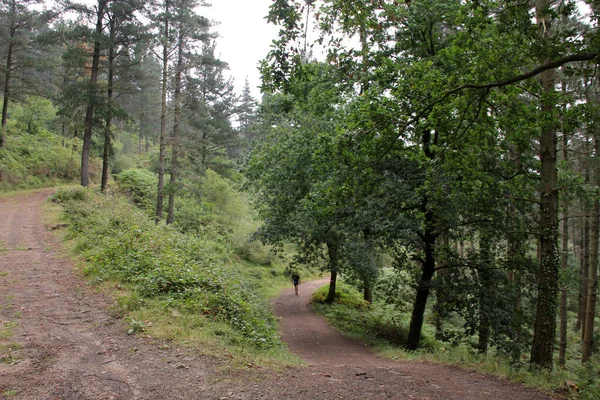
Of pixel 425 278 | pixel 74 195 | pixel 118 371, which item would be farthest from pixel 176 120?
pixel 118 371

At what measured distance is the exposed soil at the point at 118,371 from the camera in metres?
4.26

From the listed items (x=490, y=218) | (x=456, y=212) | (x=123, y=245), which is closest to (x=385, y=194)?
(x=456, y=212)

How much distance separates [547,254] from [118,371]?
8016 mm

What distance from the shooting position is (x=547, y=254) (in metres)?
7.55

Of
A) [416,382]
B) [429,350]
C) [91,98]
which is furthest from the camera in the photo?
[91,98]

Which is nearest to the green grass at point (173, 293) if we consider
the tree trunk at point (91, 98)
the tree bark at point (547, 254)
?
the tree bark at point (547, 254)

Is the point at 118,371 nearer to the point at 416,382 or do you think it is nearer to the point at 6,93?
the point at 416,382

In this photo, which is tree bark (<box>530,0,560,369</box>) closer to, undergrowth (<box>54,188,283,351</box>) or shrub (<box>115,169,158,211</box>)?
undergrowth (<box>54,188,283,351</box>)

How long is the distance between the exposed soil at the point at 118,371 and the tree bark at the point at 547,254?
1.60 meters

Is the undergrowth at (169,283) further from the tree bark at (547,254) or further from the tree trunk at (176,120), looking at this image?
the tree trunk at (176,120)

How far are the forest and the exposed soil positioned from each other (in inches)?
31.0

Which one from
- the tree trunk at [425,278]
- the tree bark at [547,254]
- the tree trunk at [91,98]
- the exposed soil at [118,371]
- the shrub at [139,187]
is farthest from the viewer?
the shrub at [139,187]

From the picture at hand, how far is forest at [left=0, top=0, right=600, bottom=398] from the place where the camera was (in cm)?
584

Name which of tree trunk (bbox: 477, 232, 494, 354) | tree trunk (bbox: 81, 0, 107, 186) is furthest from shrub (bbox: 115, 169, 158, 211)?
tree trunk (bbox: 477, 232, 494, 354)
